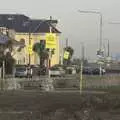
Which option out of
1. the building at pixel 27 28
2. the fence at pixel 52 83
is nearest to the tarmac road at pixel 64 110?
the fence at pixel 52 83

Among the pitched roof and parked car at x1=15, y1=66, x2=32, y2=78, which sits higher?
the pitched roof

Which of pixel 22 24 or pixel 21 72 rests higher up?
pixel 22 24

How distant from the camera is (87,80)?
64.7m

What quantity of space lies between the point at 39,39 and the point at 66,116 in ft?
433

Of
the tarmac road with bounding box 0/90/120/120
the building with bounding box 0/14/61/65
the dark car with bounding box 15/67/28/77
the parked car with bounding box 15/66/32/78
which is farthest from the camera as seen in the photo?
the building with bounding box 0/14/61/65

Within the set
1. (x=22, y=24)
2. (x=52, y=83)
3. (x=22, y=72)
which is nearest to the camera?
(x=52, y=83)

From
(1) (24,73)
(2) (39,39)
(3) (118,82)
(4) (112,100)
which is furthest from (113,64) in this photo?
(4) (112,100)

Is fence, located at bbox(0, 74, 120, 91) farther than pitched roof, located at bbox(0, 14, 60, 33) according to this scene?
No

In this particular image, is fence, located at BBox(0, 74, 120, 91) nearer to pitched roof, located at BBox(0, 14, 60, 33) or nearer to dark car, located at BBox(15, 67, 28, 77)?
dark car, located at BBox(15, 67, 28, 77)

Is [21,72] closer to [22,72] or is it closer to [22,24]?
[22,72]

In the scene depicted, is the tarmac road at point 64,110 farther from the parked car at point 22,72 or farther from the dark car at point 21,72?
the dark car at point 21,72

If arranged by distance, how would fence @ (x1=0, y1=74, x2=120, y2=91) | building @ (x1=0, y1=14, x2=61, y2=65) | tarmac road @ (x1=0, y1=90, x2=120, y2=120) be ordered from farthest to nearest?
building @ (x1=0, y1=14, x2=61, y2=65)
fence @ (x1=0, y1=74, x2=120, y2=91)
tarmac road @ (x1=0, y1=90, x2=120, y2=120)

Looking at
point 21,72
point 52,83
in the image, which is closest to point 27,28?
point 21,72

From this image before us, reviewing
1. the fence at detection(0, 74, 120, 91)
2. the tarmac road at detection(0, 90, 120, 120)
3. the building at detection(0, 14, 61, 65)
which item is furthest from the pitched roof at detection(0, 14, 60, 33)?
the tarmac road at detection(0, 90, 120, 120)
